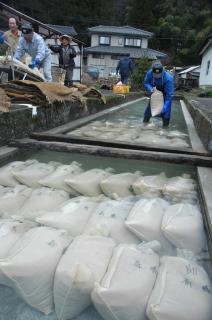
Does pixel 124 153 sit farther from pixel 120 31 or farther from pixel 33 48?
pixel 120 31

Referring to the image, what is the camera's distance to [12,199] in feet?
9.52

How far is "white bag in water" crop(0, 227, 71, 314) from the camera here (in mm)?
1861

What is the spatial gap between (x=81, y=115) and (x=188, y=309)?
6.41 metres

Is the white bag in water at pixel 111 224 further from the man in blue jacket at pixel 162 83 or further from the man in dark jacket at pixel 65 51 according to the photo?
the man in dark jacket at pixel 65 51

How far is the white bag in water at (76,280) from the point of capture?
180 centimetres

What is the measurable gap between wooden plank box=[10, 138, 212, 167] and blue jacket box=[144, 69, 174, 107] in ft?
11.5

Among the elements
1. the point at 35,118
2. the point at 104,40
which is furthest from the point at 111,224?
the point at 104,40

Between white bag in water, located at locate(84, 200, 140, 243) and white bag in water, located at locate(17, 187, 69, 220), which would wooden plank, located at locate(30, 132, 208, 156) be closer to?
white bag in water, located at locate(17, 187, 69, 220)

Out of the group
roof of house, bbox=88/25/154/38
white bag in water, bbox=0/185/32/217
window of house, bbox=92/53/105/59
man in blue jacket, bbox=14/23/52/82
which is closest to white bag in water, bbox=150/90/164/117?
man in blue jacket, bbox=14/23/52/82

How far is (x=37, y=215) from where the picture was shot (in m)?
2.68

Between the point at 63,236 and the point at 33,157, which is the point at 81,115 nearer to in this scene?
the point at 33,157

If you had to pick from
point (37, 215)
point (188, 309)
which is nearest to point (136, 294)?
point (188, 309)

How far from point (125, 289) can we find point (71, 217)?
92 centimetres

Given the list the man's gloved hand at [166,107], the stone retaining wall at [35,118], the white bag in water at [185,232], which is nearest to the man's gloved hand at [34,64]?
the stone retaining wall at [35,118]
